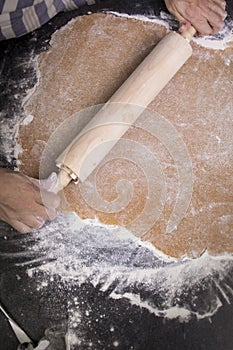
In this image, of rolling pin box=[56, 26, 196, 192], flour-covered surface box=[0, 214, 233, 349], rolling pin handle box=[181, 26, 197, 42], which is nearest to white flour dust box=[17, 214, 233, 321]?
flour-covered surface box=[0, 214, 233, 349]

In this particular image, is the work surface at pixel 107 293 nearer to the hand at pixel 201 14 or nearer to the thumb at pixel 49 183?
the thumb at pixel 49 183

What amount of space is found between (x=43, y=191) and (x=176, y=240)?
31 cm

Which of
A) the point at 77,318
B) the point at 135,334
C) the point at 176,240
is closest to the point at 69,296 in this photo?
the point at 77,318

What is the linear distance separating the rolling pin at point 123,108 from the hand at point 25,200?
0.13 ft

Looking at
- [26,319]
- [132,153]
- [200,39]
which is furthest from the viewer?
[200,39]

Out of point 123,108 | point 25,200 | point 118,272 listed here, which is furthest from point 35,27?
point 118,272

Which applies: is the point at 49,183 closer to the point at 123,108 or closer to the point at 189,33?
the point at 123,108

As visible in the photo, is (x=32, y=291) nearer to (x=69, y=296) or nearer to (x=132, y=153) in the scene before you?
(x=69, y=296)

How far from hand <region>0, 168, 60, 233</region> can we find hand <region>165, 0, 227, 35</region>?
523 mm

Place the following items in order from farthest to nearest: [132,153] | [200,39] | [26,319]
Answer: [200,39], [132,153], [26,319]

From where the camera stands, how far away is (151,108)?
4.28 feet

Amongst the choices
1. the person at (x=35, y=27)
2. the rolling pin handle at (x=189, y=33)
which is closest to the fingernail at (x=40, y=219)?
the person at (x=35, y=27)

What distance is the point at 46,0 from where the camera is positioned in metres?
1.30

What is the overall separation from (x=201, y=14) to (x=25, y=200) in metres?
0.63
